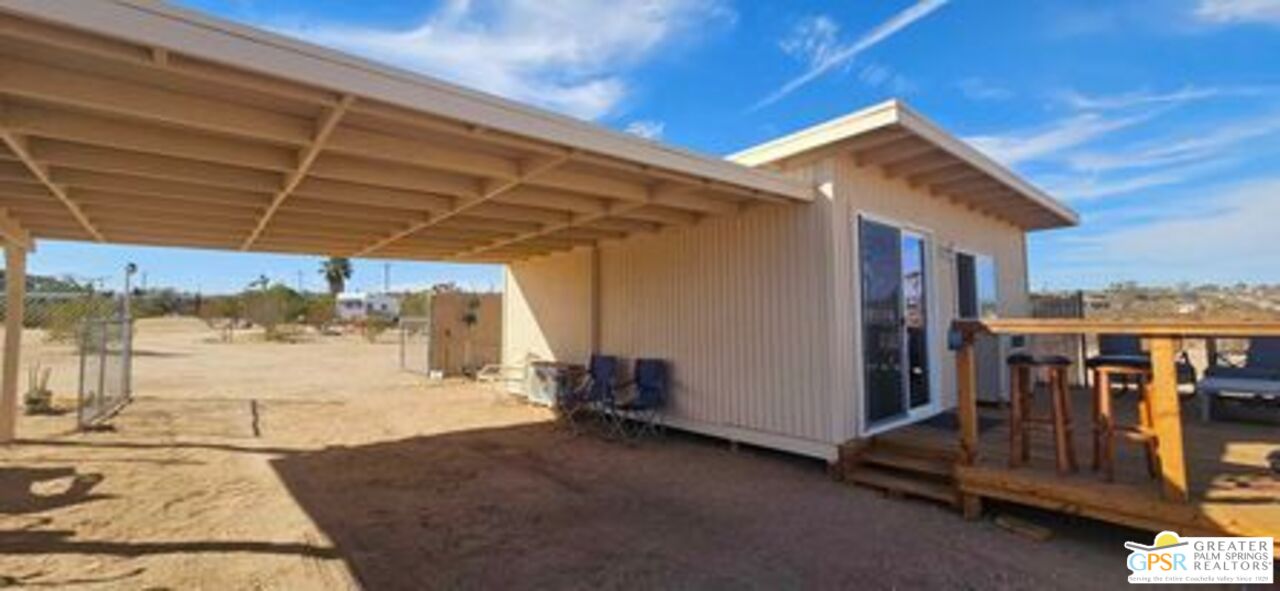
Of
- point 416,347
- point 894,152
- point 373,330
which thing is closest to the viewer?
point 894,152

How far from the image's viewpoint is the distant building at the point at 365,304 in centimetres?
5062

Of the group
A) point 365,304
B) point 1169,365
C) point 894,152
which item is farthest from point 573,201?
point 365,304

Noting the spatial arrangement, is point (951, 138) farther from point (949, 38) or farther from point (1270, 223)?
point (1270, 223)

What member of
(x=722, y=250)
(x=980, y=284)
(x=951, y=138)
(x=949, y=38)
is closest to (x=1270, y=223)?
(x=980, y=284)

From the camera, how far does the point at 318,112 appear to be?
3928 millimetres

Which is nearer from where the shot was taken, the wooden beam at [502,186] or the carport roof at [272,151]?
the carport roof at [272,151]

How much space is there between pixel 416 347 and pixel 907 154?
17476 mm

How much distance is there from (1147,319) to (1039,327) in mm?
549

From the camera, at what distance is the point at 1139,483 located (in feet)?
13.1

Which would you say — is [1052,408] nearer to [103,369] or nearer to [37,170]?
[37,170]

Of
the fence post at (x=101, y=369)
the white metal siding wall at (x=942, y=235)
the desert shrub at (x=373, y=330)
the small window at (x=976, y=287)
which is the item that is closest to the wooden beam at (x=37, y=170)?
the fence post at (x=101, y=369)

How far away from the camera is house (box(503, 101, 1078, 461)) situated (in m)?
5.69

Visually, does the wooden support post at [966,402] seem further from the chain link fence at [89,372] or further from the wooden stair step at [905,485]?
the chain link fence at [89,372]

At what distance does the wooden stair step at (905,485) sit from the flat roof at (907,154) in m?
2.79
